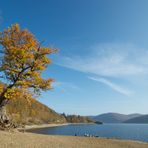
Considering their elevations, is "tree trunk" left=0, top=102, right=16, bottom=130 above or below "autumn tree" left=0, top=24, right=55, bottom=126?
below

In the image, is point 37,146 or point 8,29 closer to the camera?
point 37,146

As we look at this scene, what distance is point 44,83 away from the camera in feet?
131

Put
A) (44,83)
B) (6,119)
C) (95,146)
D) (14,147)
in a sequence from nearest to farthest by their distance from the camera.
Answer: (14,147), (95,146), (44,83), (6,119)

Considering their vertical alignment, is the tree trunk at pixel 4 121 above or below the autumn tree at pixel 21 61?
below

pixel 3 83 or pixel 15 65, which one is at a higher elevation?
pixel 15 65

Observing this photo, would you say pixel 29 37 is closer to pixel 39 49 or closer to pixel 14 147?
pixel 39 49

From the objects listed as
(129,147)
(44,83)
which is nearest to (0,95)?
(44,83)

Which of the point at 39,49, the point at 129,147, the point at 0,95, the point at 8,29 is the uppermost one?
the point at 8,29

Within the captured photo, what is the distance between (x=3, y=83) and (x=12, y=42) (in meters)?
6.33

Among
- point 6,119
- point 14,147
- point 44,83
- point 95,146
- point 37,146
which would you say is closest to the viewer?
point 14,147

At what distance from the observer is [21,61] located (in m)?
38.2

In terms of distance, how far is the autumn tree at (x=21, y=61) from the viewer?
125 feet

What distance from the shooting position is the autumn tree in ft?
125

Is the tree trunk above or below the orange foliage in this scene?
below
